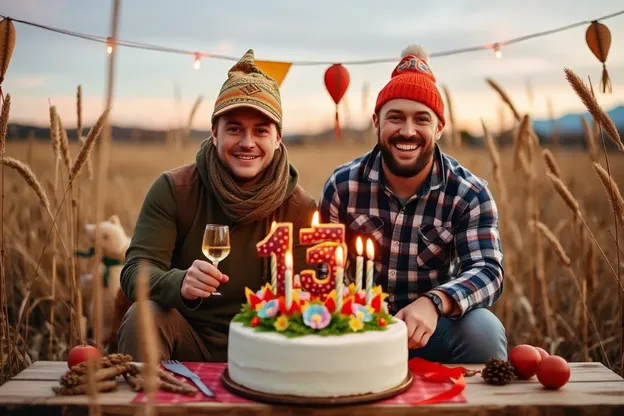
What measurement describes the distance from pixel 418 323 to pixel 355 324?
1.84 ft

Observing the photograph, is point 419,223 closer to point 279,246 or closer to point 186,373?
point 279,246

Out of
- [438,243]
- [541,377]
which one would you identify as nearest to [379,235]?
[438,243]

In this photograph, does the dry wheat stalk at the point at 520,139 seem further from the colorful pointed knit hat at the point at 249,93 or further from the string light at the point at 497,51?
the colorful pointed knit hat at the point at 249,93

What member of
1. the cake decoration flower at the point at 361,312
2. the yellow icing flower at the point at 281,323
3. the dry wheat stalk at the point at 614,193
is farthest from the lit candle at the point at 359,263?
the dry wheat stalk at the point at 614,193

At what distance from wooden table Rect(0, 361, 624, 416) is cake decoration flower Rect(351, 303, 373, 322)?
1.07 ft

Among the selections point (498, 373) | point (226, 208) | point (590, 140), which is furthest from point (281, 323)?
point (590, 140)

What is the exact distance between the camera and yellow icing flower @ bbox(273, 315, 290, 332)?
248 cm

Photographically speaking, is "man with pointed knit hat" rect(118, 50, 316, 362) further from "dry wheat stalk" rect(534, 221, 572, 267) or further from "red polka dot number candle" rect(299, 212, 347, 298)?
"dry wheat stalk" rect(534, 221, 572, 267)

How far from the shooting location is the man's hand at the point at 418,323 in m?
2.94

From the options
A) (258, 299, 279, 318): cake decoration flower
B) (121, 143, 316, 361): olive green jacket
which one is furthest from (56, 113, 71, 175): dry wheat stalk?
(258, 299, 279, 318): cake decoration flower

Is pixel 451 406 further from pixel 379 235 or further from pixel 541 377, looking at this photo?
pixel 379 235

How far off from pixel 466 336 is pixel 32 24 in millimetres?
2825

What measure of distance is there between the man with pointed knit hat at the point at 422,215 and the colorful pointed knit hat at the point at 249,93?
614 mm

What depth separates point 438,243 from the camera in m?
3.80
